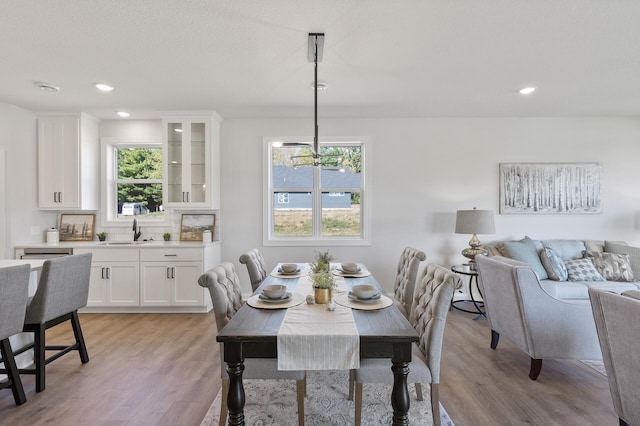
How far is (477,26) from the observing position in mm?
2188

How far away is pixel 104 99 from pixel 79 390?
301 cm

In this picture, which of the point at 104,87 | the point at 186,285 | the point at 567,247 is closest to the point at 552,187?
the point at 567,247

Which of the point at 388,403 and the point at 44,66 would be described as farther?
the point at 44,66

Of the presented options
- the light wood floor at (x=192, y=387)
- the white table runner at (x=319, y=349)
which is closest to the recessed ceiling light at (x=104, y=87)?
the light wood floor at (x=192, y=387)

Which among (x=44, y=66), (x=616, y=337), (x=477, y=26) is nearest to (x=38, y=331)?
(x=44, y=66)

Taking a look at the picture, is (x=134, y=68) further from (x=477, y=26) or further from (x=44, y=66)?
(x=477, y=26)

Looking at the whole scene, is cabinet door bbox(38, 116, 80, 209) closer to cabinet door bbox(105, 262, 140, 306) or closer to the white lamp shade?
cabinet door bbox(105, 262, 140, 306)

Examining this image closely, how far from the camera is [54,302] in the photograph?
2385mm

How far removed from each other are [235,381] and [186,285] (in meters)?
2.68

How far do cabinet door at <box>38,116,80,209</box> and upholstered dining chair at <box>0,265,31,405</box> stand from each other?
2.49m

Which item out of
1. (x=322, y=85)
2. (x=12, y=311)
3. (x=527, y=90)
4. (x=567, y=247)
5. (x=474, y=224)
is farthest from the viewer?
(x=567, y=247)

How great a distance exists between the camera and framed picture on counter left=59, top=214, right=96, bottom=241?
172 inches

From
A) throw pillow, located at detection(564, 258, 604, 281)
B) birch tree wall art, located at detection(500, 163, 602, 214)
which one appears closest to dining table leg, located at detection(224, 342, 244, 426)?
throw pillow, located at detection(564, 258, 604, 281)

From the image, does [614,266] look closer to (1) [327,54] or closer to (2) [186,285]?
(1) [327,54]
